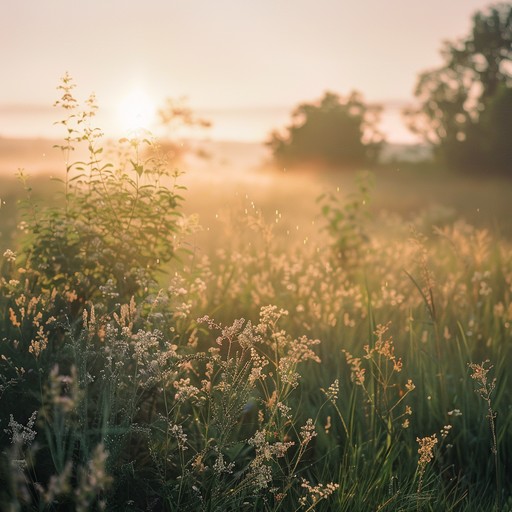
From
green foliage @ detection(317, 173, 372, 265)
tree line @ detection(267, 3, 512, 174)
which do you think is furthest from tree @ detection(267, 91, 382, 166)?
green foliage @ detection(317, 173, 372, 265)

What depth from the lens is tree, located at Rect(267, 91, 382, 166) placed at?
3850cm

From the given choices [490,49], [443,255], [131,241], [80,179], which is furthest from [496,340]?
[490,49]

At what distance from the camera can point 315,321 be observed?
4.77 metres

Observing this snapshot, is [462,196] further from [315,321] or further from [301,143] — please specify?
[315,321]

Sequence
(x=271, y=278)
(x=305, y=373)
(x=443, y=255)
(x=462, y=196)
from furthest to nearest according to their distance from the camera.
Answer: (x=462, y=196) < (x=443, y=255) < (x=271, y=278) < (x=305, y=373)

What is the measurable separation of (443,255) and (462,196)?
18593mm

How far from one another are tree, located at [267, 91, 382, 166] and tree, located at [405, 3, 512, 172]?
3.55 metres

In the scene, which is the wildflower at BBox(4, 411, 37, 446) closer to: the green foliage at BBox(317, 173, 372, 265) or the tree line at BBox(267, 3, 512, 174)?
the green foliage at BBox(317, 173, 372, 265)

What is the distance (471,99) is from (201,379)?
109ft

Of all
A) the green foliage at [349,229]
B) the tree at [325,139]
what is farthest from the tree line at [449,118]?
the green foliage at [349,229]

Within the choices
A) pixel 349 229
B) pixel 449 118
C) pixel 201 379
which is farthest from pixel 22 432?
pixel 449 118

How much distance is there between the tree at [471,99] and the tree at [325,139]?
140 inches

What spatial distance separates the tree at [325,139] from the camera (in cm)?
3850

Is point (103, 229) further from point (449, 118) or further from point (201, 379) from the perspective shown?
point (449, 118)
